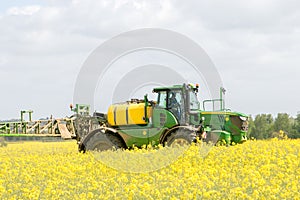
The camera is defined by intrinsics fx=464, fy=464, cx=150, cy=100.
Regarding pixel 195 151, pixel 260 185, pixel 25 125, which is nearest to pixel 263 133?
pixel 25 125

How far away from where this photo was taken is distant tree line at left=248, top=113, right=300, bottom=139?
51.5m

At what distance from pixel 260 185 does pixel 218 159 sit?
4354 mm

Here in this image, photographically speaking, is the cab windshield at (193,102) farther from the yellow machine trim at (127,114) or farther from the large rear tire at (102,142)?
the large rear tire at (102,142)

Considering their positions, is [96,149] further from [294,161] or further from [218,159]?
[294,161]

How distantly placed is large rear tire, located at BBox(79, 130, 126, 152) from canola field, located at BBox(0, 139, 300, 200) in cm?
124

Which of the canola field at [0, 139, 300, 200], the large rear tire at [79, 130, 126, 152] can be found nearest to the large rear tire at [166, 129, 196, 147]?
the canola field at [0, 139, 300, 200]

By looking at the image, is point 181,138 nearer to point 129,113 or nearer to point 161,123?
point 161,123

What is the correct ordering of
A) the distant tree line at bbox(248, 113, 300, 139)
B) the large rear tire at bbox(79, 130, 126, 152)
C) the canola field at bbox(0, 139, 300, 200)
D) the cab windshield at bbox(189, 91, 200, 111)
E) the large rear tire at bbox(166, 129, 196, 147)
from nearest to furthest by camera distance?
1. the canola field at bbox(0, 139, 300, 200)
2. the large rear tire at bbox(166, 129, 196, 147)
3. the cab windshield at bbox(189, 91, 200, 111)
4. the large rear tire at bbox(79, 130, 126, 152)
5. the distant tree line at bbox(248, 113, 300, 139)

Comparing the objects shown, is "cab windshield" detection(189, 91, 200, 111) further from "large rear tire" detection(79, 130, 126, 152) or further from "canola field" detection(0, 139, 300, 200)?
"large rear tire" detection(79, 130, 126, 152)

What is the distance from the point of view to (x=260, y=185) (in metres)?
8.09

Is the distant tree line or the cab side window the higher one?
the cab side window

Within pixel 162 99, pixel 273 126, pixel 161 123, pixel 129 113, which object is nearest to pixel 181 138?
pixel 161 123

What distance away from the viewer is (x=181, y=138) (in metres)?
14.4

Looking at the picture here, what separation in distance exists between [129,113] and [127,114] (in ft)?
0.30
